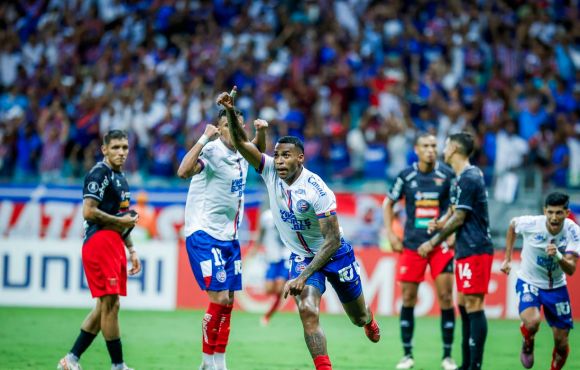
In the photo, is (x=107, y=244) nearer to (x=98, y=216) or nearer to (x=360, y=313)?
(x=98, y=216)

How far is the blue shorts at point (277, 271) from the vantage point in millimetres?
16531

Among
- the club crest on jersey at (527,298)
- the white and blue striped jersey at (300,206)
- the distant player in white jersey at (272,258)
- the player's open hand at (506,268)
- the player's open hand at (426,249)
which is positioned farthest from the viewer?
the distant player in white jersey at (272,258)

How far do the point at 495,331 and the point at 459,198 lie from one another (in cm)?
564

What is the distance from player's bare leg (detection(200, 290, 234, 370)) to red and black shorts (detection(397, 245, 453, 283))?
3010 mm

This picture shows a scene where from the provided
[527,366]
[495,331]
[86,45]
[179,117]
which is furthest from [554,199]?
[86,45]

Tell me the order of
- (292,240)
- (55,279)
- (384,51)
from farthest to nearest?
(384,51) → (55,279) → (292,240)

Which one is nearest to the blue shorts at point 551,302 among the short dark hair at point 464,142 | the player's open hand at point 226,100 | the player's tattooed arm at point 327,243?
the short dark hair at point 464,142

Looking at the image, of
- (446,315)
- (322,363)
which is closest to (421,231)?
(446,315)

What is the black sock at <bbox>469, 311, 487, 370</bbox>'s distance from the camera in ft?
33.0

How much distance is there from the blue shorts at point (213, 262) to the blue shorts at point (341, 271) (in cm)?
99

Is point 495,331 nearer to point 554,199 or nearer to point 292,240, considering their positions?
point 554,199

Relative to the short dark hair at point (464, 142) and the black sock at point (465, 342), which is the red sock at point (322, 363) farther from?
the short dark hair at point (464, 142)

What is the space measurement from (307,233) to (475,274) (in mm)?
2334

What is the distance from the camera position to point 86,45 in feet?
79.3
